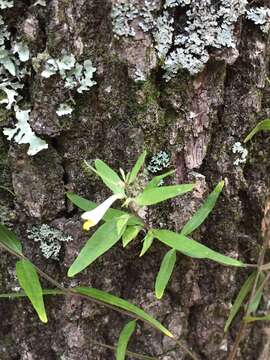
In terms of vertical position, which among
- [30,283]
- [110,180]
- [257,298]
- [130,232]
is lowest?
[257,298]

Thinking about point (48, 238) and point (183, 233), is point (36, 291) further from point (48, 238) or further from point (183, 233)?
point (183, 233)

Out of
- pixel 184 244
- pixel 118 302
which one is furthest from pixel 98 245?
pixel 118 302

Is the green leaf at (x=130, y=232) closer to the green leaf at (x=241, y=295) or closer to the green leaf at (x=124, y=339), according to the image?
the green leaf at (x=124, y=339)

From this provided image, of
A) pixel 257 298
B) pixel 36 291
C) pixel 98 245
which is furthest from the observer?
pixel 257 298

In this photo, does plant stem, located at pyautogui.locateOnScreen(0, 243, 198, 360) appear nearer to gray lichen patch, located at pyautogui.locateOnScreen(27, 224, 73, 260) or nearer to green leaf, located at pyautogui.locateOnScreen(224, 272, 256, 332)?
gray lichen patch, located at pyautogui.locateOnScreen(27, 224, 73, 260)

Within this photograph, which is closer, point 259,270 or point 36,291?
point 36,291

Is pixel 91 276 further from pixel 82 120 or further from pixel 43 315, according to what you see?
pixel 82 120

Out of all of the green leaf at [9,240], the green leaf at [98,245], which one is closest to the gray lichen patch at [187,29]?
the green leaf at [98,245]
